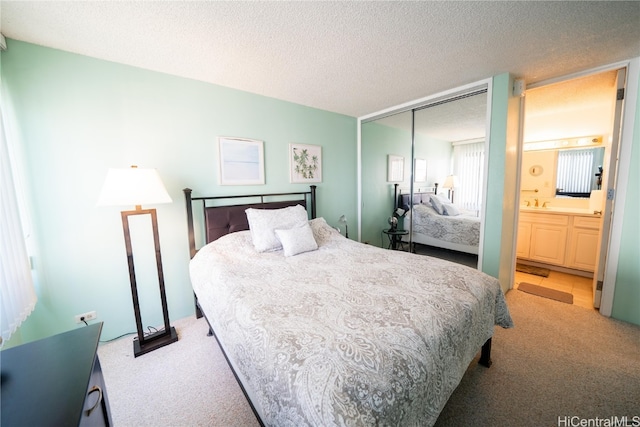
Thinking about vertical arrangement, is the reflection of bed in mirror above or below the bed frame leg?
above

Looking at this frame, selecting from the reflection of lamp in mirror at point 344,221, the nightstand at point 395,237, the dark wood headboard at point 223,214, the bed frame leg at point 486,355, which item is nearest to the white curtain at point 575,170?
the nightstand at point 395,237

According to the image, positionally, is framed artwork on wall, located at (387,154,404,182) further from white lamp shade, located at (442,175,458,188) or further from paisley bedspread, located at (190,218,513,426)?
paisley bedspread, located at (190,218,513,426)

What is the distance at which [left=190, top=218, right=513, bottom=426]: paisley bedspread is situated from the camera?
0.80 m

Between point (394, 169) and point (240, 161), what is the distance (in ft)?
8.00

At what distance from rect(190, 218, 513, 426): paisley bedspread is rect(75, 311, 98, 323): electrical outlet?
94 cm

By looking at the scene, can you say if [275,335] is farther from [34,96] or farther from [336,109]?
[336,109]

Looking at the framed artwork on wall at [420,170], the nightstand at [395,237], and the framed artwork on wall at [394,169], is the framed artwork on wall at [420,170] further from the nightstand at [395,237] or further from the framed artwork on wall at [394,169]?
the nightstand at [395,237]

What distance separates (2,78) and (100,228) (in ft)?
3.83

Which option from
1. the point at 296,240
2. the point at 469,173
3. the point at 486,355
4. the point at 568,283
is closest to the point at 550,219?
the point at 568,283

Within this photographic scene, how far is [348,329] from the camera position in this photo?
104 cm

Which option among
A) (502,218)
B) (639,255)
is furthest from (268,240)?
(639,255)

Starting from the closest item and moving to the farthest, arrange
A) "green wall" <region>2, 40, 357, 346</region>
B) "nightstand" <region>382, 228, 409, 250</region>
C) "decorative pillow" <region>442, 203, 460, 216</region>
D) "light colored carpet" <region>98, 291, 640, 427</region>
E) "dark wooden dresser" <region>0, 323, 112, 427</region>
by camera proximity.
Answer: "dark wooden dresser" <region>0, 323, 112, 427</region> → "light colored carpet" <region>98, 291, 640, 427</region> → "green wall" <region>2, 40, 357, 346</region> → "decorative pillow" <region>442, 203, 460, 216</region> → "nightstand" <region>382, 228, 409, 250</region>

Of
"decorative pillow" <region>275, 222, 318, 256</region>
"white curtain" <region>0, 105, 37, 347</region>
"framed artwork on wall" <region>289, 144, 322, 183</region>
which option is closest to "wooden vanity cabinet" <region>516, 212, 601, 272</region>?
"framed artwork on wall" <region>289, 144, 322, 183</region>

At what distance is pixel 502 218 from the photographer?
7.98 feet
